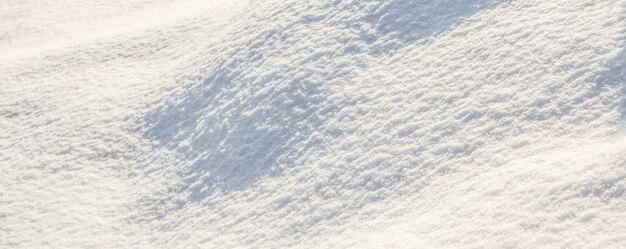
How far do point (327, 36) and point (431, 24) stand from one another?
2.10 feet

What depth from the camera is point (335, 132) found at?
10.9 ft

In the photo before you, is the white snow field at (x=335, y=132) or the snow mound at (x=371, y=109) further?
the snow mound at (x=371, y=109)

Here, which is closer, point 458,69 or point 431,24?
point 458,69

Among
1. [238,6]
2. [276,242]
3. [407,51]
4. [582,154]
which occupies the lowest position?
[276,242]

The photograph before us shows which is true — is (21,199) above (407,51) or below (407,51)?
below

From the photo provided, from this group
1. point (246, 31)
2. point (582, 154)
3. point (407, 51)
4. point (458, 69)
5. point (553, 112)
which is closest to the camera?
point (582, 154)

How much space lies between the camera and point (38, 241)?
3.39 m

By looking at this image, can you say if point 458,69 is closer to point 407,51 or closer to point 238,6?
point 407,51

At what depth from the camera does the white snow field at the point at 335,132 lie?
256cm

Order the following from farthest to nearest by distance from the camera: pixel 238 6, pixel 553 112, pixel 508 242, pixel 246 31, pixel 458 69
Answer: pixel 238 6
pixel 246 31
pixel 458 69
pixel 553 112
pixel 508 242

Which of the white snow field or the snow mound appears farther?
the snow mound

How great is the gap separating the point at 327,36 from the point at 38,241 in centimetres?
203

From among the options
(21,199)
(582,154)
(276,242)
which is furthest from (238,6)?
(582,154)

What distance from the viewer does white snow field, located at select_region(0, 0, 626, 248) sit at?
2557 mm
